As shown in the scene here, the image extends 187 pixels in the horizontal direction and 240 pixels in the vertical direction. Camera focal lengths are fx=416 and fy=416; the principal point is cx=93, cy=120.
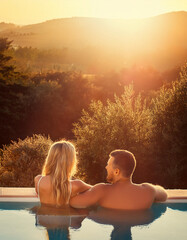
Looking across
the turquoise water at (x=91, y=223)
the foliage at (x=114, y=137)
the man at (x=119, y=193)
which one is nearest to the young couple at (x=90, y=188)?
the man at (x=119, y=193)

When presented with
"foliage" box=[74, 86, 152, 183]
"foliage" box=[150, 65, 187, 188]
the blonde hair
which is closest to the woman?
the blonde hair

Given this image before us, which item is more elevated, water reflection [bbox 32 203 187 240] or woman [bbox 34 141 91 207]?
woman [bbox 34 141 91 207]

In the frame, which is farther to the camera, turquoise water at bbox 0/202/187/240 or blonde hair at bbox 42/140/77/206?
turquoise water at bbox 0/202/187/240

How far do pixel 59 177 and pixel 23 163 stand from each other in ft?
20.1

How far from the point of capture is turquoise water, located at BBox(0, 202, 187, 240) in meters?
4.02

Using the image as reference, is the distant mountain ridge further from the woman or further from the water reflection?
the woman

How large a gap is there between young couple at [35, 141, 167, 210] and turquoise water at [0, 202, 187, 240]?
0.12 metres

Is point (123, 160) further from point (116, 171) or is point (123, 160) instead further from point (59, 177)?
point (59, 177)

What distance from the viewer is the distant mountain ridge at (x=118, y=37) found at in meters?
65.7

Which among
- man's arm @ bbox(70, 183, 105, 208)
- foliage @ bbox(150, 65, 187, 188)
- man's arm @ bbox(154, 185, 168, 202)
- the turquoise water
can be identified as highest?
man's arm @ bbox(70, 183, 105, 208)

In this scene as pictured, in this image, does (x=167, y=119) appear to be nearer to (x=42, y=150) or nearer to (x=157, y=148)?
(x=157, y=148)

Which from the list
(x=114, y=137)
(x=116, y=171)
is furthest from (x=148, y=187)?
(x=114, y=137)

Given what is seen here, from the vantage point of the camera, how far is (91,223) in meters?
4.33

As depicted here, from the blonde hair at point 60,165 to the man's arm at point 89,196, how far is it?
0.31m
